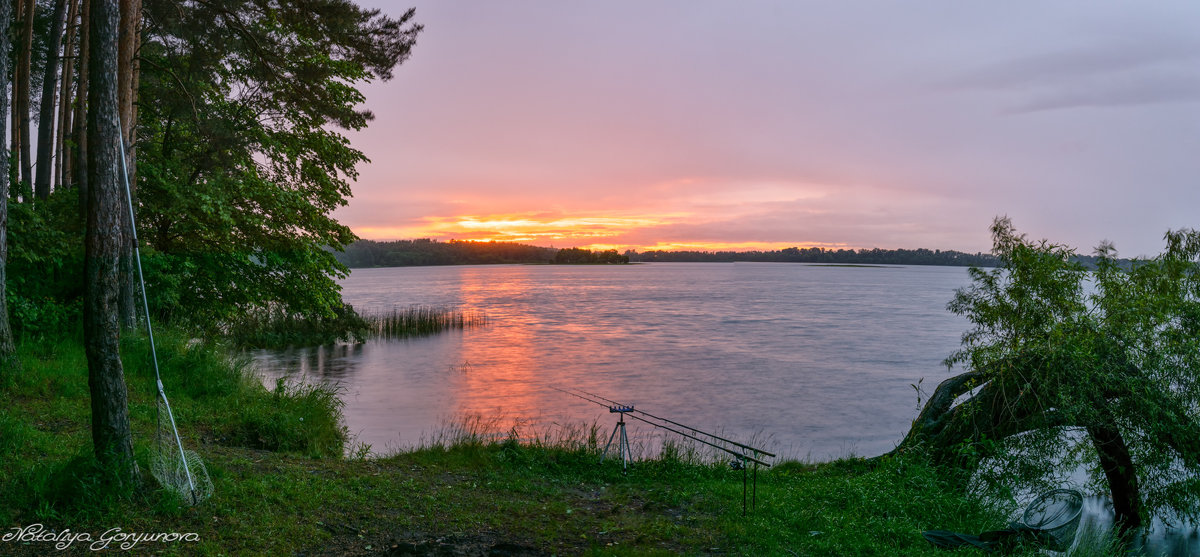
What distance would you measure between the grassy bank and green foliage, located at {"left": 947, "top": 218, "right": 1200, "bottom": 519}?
1492 millimetres

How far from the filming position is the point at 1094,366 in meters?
8.61

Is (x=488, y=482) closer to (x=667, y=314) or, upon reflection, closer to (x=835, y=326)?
(x=835, y=326)

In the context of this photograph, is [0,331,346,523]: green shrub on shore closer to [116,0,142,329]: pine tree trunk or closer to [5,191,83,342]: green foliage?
[5,191,83,342]: green foliage

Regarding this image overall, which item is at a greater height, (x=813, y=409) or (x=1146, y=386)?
(x=1146, y=386)

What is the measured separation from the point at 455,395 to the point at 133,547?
18.8 meters

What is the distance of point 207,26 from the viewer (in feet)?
44.2

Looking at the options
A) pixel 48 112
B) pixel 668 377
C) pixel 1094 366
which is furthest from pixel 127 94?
pixel 668 377

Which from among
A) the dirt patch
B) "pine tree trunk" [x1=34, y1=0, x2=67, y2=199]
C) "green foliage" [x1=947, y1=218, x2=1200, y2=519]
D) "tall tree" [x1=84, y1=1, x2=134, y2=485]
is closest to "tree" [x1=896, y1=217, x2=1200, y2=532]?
"green foliage" [x1=947, y1=218, x2=1200, y2=519]

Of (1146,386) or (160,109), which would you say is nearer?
(1146,386)

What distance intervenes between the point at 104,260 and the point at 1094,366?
11.1 m

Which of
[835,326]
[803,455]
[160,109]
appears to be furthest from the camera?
[835,326]

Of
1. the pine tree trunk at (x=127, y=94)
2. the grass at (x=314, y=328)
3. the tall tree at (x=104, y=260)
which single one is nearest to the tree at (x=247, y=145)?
the pine tree trunk at (x=127, y=94)

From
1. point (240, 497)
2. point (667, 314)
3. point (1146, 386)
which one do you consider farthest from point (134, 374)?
point (667, 314)

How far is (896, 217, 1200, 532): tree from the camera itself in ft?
28.6
